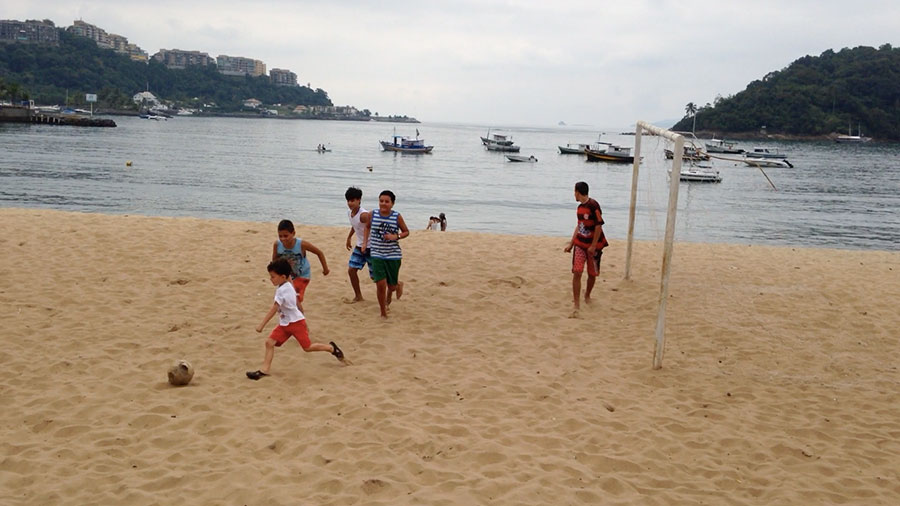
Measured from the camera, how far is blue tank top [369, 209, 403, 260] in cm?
743

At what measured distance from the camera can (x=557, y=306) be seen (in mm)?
8672

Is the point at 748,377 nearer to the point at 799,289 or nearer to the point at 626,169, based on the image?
the point at 799,289

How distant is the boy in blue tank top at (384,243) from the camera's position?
7.42 meters

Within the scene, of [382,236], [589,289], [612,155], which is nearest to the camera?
[382,236]

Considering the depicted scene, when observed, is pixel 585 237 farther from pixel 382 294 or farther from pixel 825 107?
pixel 825 107

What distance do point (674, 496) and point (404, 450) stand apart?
1726 mm

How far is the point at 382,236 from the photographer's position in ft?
24.5

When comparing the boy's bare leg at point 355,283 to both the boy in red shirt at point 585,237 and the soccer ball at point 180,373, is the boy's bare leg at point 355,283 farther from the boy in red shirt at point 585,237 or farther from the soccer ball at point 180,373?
the soccer ball at point 180,373

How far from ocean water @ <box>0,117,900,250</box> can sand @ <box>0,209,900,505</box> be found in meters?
2.22

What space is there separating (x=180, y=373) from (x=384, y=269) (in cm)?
257

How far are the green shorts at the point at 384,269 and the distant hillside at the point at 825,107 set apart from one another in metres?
128

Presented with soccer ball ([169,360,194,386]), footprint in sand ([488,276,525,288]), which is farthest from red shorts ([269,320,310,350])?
footprint in sand ([488,276,525,288])

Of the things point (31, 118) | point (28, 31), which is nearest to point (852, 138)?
point (31, 118)

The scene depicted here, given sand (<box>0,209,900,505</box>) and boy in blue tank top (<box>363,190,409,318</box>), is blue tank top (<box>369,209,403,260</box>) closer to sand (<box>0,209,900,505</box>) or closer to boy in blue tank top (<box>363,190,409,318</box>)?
boy in blue tank top (<box>363,190,409,318</box>)
